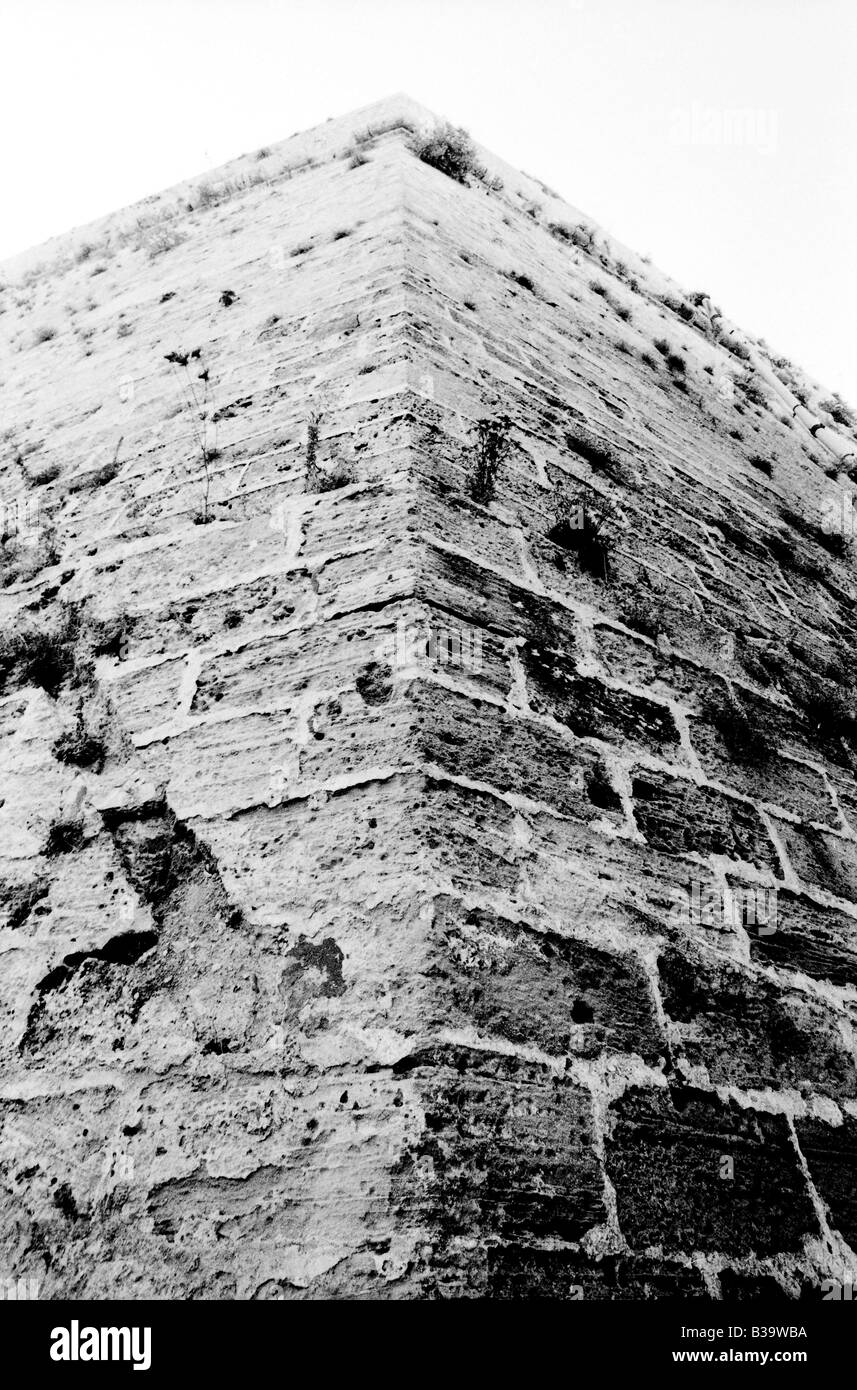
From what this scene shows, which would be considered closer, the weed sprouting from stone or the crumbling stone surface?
the crumbling stone surface

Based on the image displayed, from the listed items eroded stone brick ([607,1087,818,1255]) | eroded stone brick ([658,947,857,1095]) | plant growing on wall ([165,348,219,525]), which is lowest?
eroded stone brick ([607,1087,818,1255])

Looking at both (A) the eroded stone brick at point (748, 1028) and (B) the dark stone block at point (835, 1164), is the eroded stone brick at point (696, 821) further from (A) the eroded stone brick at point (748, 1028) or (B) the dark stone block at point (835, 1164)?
(B) the dark stone block at point (835, 1164)

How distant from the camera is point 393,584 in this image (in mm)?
1960

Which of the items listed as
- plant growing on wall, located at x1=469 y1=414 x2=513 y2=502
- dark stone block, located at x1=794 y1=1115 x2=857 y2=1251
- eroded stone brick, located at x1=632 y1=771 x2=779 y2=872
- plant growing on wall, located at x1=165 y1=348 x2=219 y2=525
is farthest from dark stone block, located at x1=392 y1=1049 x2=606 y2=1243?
plant growing on wall, located at x1=165 y1=348 x2=219 y2=525

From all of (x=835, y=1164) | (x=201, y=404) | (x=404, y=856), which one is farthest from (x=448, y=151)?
(x=835, y=1164)

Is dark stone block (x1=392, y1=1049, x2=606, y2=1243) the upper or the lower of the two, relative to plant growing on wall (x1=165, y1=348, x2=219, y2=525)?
lower

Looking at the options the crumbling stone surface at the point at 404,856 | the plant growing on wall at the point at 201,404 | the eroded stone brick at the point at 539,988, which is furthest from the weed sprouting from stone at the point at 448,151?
the eroded stone brick at the point at 539,988

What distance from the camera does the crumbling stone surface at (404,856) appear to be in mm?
1317

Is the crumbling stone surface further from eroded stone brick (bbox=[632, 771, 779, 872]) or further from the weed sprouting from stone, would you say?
the weed sprouting from stone

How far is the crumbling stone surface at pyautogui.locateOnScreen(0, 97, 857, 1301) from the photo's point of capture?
4.32 ft
